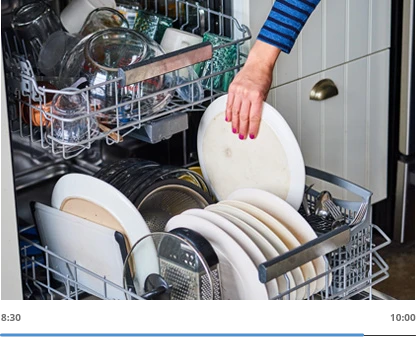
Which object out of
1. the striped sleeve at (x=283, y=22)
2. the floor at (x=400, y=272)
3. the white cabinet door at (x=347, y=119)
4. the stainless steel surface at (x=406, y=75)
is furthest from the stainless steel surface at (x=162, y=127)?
the floor at (x=400, y=272)

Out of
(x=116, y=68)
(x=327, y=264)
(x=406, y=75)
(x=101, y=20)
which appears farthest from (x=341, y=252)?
(x=406, y=75)

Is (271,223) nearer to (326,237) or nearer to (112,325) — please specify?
(326,237)

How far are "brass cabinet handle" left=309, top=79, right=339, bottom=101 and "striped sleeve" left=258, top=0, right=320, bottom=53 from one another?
34 centimetres

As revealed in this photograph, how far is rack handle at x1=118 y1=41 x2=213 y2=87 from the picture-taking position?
4.90ft

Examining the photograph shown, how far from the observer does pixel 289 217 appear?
155 centimetres

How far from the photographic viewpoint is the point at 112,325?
4.00ft

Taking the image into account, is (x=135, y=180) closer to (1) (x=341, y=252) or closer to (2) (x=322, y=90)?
(1) (x=341, y=252)

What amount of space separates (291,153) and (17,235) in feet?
1.61

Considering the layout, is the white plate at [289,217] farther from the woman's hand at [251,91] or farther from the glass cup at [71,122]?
the glass cup at [71,122]

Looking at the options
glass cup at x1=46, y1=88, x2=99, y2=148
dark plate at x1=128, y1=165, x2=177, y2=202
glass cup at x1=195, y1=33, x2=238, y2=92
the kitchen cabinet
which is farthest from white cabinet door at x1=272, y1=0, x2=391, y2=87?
glass cup at x1=46, y1=88, x2=99, y2=148

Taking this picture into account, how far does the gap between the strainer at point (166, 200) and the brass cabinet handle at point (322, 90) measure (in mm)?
401

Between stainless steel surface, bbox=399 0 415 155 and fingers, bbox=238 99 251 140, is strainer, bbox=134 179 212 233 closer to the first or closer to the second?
fingers, bbox=238 99 251 140

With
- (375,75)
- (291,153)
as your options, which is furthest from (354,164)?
(291,153)

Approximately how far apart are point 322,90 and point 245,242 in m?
0.62
